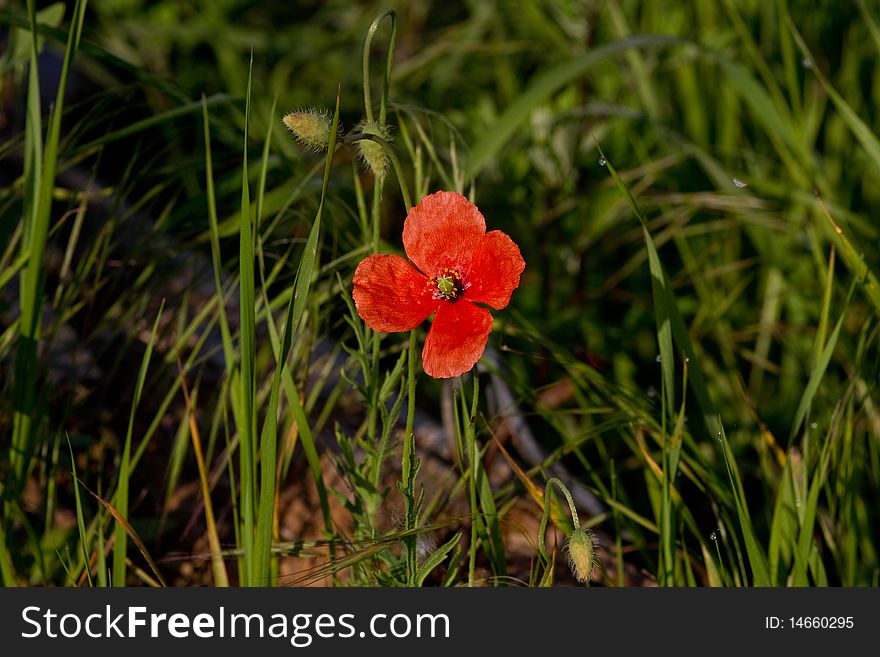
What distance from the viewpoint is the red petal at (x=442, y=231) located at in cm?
94

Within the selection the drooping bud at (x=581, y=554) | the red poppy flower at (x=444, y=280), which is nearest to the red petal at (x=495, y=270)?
the red poppy flower at (x=444, y=280)

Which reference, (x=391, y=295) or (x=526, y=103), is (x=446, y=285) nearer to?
(x=391, y=295)

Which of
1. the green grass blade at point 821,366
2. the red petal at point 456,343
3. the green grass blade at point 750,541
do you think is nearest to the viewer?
the red petal at point 456,343

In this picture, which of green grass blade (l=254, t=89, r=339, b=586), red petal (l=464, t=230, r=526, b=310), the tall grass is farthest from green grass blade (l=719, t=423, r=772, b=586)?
green grass blade (l=254, t=89, r=339, b=586)

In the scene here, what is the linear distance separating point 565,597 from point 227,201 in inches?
38.6

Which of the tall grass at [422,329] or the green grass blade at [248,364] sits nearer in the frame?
the green grass blade at [248,364]

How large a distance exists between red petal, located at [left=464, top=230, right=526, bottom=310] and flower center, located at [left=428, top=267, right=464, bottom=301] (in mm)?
14

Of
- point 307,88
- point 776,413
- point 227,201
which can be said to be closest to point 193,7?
point 307,88

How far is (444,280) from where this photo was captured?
0.95 m

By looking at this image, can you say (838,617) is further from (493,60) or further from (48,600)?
(493,60)

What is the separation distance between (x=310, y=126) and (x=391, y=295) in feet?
0.60

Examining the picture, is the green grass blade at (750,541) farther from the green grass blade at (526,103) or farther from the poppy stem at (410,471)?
the green grass blade at (526,103)

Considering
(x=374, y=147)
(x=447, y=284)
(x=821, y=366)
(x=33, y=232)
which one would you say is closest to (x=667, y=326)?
(x=821, y=366)

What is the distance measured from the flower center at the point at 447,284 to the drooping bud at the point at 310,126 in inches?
6.9
